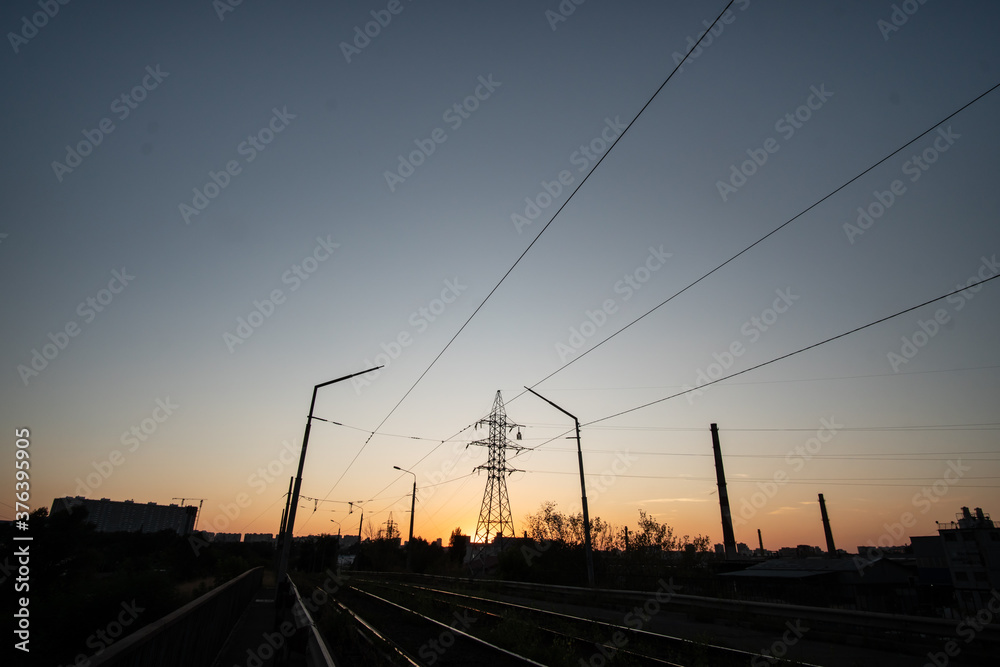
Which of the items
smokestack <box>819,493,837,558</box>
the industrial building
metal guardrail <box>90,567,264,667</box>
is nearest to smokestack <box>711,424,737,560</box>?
smokestack <box>819,493,837,558</box>

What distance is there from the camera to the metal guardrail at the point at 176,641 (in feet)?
13.3

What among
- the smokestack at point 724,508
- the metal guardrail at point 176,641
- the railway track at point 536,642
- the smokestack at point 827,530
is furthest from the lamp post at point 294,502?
the smokestack at point 827,530

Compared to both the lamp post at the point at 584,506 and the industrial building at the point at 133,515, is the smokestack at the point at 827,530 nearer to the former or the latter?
the lamp post at the point at 584,506

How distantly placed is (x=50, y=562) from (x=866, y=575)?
6670 cm

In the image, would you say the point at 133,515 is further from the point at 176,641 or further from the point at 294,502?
the point at 176,641

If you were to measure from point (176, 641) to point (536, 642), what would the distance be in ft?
29.3

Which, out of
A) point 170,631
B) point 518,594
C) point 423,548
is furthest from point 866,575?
point 170,631

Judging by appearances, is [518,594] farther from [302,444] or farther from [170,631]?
[170,631]

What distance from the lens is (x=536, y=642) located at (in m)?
12.3

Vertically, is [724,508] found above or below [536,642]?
above

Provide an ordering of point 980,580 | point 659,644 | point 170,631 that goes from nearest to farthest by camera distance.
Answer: point 170,631, point 659,644, point 980,580

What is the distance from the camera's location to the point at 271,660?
422 inches

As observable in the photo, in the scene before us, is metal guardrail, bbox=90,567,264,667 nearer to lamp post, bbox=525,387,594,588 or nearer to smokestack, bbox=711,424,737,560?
lamp post, bbox=525,387,594,588

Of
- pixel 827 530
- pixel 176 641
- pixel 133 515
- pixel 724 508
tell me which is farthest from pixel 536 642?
pixel 133 515
